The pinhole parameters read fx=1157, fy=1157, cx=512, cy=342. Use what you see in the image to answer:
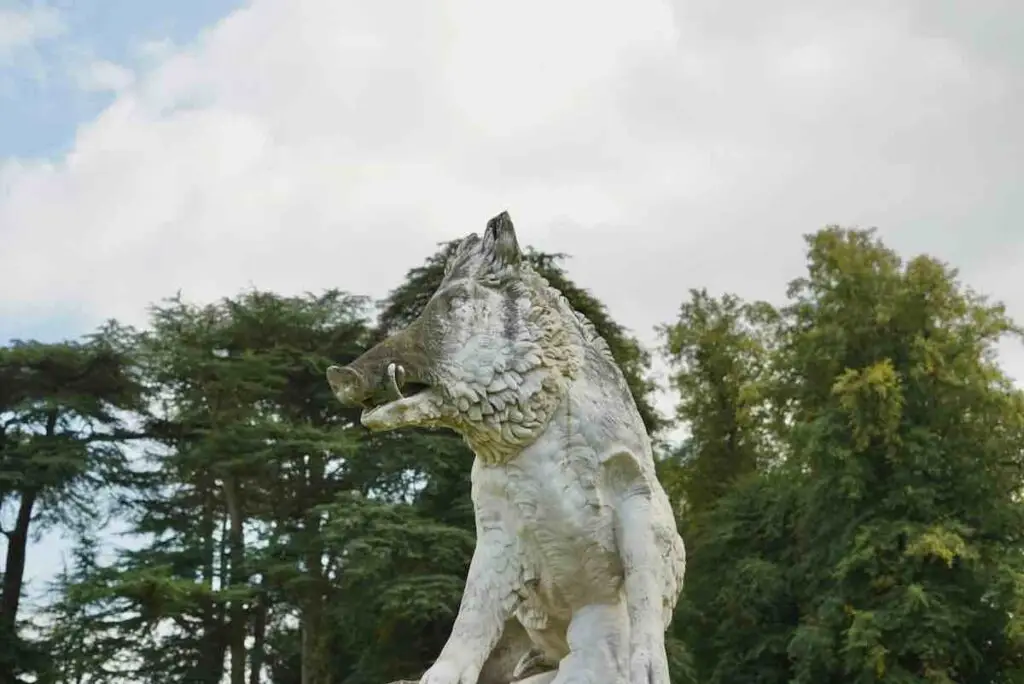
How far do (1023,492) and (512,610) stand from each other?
610 inches

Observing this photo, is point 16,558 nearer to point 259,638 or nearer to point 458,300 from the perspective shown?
point 259,638

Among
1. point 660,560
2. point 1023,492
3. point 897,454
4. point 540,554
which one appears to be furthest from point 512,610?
point 1023,492

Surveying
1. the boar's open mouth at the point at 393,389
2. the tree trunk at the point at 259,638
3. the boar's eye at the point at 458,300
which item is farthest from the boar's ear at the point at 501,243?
the tree trunk at the point at 259,638

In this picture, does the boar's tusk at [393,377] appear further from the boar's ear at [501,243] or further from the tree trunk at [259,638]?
the tree trunk at [259,638]

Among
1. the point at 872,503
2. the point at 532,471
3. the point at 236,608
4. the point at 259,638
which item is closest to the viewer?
the point at 532,471

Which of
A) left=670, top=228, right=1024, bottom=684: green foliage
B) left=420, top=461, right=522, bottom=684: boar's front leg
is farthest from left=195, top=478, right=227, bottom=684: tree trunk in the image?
left=420, top=461, right=522, bottom=684: boar's front leg

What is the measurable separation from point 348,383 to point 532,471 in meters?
0.72

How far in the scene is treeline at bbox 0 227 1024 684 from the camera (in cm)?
1642

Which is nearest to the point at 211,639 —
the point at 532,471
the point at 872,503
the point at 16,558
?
the point at 16,558

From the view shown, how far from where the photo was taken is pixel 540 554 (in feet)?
12.8

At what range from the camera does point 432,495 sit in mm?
19141

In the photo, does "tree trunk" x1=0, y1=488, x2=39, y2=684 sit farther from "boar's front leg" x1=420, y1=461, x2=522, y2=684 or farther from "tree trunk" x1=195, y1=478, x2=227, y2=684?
"boar's front leg" x1=420, y1=461, x2=522, y2=684

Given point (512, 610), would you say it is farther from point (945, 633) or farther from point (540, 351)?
point (945, 633)

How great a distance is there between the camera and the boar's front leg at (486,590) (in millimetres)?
3801
